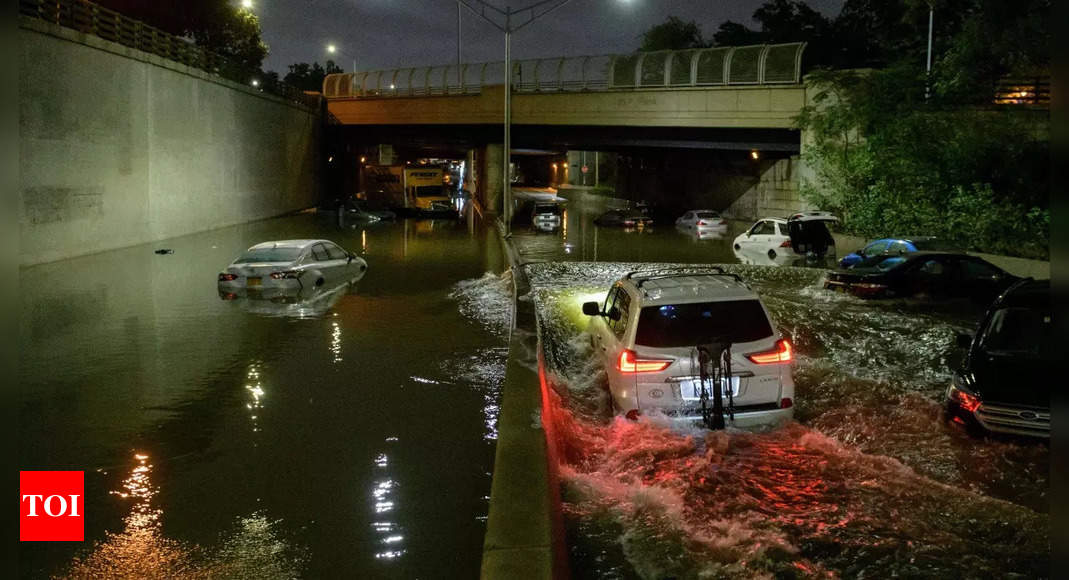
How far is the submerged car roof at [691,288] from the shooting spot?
8.83m

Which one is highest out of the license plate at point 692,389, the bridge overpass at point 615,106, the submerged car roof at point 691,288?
the bridge overpass at point 615,106

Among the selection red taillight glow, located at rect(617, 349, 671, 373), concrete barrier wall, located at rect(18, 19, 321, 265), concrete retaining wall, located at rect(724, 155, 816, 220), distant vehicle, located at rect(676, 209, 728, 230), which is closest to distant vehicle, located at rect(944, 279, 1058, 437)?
red taillight glow, located at rect(617, 349, 671, 373)

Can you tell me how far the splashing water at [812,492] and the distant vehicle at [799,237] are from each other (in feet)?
50.2

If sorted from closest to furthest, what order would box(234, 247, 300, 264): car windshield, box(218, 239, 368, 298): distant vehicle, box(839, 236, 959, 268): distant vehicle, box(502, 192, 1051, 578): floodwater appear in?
box(502, 192, 1051, 578): floodwater, box(218, 239, 368, 298): distant vehicle, box(234, 247, 300, 264): car windshield, box(839, 236, 959, 268): distant vehicle

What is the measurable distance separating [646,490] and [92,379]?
23.9 ft

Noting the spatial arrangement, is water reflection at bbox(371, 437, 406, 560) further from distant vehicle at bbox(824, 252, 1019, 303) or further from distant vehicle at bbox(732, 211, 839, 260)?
distant vehicle at bbox(732, 211, 839, 260)

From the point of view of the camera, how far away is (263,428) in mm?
8914

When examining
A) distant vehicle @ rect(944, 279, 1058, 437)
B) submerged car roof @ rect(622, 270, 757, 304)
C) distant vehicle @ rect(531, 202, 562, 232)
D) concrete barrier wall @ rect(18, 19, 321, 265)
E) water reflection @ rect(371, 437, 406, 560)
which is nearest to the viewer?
water reflection @ rect(371, 437, 406, 560)

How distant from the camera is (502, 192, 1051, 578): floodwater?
6.05m

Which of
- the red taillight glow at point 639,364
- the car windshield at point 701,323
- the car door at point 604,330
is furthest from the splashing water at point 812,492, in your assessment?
the car windshield at point 701,323

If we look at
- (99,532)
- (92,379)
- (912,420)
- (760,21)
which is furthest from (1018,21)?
(760,21)

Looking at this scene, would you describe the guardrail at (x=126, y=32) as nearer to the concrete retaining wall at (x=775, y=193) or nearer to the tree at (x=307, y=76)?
the concrete retaining wall at (x=775, y=193)

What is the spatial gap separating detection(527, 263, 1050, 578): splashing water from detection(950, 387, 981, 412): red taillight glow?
330 mm

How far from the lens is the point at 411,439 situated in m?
8.50
